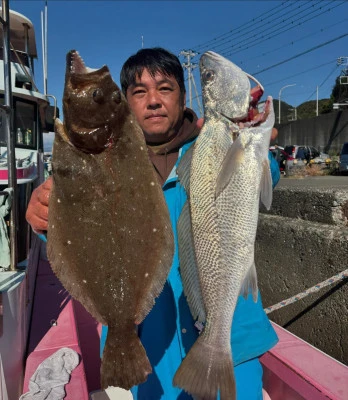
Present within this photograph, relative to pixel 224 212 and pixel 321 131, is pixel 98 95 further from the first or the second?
pixel 321 131

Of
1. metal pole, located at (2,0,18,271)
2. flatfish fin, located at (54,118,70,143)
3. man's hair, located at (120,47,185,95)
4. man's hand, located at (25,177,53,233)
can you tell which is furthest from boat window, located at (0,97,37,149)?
flatfish fin, located at (54,118,70,143)

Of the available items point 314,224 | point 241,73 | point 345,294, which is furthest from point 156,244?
point 314,224

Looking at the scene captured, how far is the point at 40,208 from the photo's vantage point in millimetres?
2248

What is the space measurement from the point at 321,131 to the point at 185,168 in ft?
154

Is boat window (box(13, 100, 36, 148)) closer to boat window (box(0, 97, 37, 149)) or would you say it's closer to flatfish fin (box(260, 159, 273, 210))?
boat window (box(0, 97, 37, 149))

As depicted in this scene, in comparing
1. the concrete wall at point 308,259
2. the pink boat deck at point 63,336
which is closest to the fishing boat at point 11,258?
the pink boat deck at point 63,336

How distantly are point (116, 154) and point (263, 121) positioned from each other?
2.83 ft

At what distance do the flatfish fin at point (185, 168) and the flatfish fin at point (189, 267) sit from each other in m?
0.14

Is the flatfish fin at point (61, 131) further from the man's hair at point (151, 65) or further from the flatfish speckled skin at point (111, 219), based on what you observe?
the man's hair at point (151, 65)

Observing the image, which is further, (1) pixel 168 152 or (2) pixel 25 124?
(2) pixel 25 124

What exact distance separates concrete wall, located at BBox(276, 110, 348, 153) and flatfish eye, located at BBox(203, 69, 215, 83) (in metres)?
42.6

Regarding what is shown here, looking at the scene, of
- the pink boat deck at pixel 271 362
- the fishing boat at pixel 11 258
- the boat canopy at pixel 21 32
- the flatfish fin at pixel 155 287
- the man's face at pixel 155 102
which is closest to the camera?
the flatfish fin at pixel 155 287

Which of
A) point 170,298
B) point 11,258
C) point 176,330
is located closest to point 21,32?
point 11,258

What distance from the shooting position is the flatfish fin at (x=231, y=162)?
2109mm
